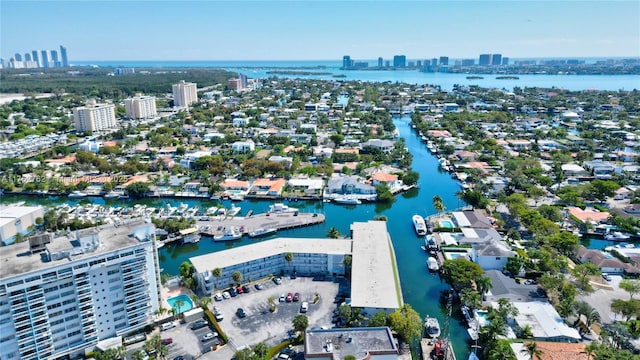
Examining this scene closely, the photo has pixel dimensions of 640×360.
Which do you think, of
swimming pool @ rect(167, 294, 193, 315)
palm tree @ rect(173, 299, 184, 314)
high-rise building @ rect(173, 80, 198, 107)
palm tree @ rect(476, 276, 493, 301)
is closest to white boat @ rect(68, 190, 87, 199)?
swimming pool @ rect(167, 294, 193, 315)

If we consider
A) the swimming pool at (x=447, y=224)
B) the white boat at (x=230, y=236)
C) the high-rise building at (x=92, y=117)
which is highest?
the high-rise building at (x=92, y=117)

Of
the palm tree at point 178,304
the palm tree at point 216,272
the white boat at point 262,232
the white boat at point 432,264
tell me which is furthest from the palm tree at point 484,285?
the white boat at point 262,232

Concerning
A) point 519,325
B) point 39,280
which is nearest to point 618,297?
point 519,325

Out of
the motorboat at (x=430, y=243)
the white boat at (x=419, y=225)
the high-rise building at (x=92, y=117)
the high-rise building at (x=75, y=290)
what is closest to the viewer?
the high-rise building at (x=75, y=290)

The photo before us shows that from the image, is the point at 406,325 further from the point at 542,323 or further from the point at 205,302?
the point at 205,302

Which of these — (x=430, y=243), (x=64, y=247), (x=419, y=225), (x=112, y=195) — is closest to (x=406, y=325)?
(x=430, y=243)

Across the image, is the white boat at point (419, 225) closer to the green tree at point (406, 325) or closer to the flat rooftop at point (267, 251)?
the flat rooftop at point (267, 251)

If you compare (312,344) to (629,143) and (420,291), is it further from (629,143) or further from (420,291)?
(629,143)
